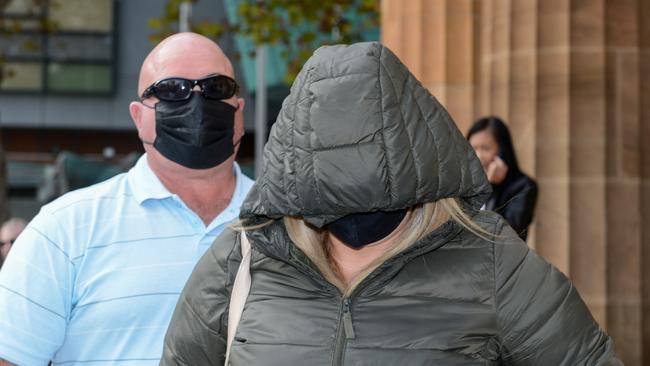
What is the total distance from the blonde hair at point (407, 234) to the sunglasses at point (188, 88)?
1627 millimetres

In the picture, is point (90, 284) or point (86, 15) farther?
point (86, 15)

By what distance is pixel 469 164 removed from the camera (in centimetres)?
281

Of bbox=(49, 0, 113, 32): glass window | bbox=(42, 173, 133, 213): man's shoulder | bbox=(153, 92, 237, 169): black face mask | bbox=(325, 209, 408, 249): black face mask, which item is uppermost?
bbox=(49, 0, 113, 32): glass window

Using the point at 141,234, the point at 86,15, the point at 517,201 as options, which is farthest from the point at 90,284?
the point at 86,15

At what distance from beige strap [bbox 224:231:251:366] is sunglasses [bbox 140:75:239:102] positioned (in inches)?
62.1

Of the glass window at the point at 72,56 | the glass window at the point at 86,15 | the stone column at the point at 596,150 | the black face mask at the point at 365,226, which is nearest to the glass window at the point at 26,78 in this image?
the glass window at the point at 72,56

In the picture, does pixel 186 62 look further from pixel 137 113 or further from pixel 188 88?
pixel 137 113

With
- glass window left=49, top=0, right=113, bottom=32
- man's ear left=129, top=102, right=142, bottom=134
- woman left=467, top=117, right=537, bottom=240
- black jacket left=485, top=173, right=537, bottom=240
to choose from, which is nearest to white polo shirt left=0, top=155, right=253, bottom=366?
man's ear left=129, top=102, right=142, bottom=134

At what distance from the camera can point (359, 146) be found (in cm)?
268

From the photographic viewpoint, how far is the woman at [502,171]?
7.27 meters

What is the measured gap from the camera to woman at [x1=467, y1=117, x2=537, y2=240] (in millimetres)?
7270

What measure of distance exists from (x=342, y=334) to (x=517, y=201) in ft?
15.1

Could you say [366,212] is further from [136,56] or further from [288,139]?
[136,56]

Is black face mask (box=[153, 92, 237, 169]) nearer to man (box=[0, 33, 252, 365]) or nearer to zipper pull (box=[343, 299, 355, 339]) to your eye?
man (box=[0, 33, 252, 365])
